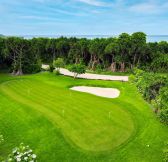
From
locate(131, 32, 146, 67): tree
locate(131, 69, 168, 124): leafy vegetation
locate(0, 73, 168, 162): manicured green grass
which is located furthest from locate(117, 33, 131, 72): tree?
locate(131, 69, 168, 124): leafy vegetation

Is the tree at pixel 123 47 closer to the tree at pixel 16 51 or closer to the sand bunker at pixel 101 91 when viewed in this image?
the sand bunker at pixel 101 91

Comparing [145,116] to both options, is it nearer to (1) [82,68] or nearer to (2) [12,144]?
(2) [12,144]

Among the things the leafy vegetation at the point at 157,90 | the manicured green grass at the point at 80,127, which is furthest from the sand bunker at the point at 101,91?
the leafy vegetation at the point at 157,90

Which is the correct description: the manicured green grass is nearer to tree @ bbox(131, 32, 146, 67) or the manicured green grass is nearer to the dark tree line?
the dark tree line

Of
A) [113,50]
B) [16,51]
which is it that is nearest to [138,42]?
[113,50]

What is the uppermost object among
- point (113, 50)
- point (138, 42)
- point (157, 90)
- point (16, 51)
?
point (138, 42)

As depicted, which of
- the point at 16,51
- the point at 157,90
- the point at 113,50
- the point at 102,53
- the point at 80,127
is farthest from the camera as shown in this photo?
the point at 102,53

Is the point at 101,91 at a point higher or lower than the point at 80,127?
higher

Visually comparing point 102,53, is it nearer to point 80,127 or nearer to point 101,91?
point 101,91
